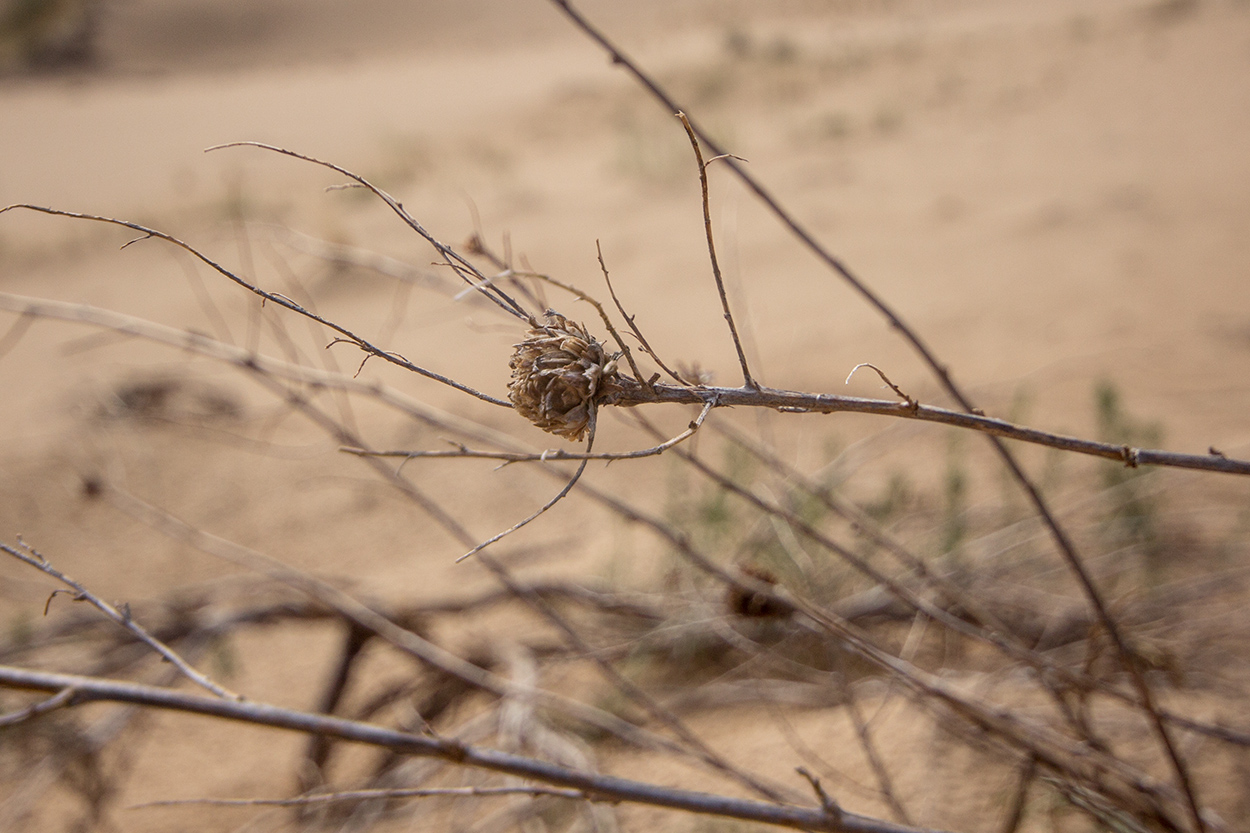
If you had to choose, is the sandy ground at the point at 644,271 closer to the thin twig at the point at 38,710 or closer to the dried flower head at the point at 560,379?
the dried flower head at the point at 560,379

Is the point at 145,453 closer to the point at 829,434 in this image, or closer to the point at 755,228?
the point at 829,434

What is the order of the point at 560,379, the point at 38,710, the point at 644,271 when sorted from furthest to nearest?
1. the point at 644,271
2. the point at 38,710
3. the point at 560,379

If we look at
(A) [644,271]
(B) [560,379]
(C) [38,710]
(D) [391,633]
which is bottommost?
(C) [38,710]

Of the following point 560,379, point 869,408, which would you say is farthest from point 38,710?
point 869,408

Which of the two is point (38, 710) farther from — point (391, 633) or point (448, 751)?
point (391, 633)

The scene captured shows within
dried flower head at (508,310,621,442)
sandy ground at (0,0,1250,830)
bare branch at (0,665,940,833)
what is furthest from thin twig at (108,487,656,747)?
dried flower head at (508,310,621,442)

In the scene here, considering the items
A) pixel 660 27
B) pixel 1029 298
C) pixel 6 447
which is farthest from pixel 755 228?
pixel 660 27
